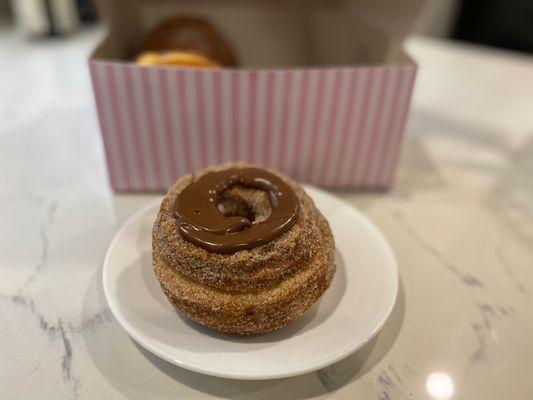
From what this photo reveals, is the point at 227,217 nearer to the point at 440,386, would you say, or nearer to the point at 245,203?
the point at 245,203

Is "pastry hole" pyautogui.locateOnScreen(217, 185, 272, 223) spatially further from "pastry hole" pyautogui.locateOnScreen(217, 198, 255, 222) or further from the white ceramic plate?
the white ceramic plate

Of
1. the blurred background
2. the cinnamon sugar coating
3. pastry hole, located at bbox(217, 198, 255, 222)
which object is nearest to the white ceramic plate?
the cinnamon sugar coating

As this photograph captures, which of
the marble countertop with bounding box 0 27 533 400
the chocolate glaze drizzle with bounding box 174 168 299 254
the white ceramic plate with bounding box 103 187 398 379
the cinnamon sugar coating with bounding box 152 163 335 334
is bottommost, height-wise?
the marble countertop with bounding box 0 27 533 400

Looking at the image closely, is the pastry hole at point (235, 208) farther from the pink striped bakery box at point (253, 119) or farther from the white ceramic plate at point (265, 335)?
the pink striped bakery box at point (253, 119)

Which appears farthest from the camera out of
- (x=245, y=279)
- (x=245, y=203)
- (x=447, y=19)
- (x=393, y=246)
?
Answer: (x=447, y=19)

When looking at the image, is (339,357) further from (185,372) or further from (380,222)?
(380,222)

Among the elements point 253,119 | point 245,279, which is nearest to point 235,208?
point 245,279
